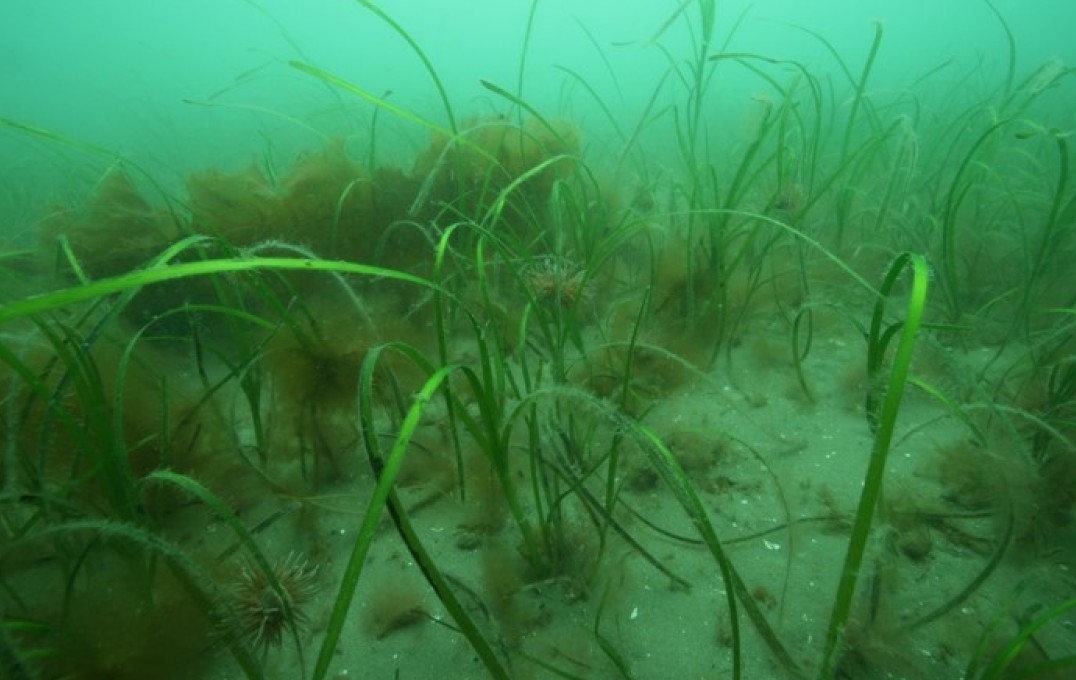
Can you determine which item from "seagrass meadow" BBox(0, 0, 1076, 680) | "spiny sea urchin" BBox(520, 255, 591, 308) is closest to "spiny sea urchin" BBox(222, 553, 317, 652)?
"seagrass meadow" BBox(0, 0, 1076, 680)

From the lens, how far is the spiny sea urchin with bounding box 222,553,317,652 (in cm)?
138

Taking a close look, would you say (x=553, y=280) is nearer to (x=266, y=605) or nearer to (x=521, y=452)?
(x=521, y=452)

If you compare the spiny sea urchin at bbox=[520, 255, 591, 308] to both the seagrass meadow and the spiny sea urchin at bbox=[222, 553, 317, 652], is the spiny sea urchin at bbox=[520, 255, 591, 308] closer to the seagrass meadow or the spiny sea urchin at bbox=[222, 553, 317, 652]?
the seagrass meadow

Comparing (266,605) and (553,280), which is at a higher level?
(553,280)

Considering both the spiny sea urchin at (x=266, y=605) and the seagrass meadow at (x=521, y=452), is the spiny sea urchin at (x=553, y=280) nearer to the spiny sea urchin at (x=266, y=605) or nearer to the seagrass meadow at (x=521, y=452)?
the seagrass meadow at (x=521, y=452)

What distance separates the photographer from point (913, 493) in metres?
1.91

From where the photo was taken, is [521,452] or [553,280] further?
[553,280]

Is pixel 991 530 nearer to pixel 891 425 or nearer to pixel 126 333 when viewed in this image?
pixel 891 425

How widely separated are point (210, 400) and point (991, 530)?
302 centimetres

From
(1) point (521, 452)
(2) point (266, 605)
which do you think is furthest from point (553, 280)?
(2) point (266, 605)

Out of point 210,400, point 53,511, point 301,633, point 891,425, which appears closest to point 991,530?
point 891,425

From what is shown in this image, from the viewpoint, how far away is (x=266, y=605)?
1405 millimetres

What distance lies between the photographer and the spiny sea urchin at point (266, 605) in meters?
1.38

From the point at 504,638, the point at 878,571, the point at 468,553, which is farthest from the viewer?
the point at 468,553
